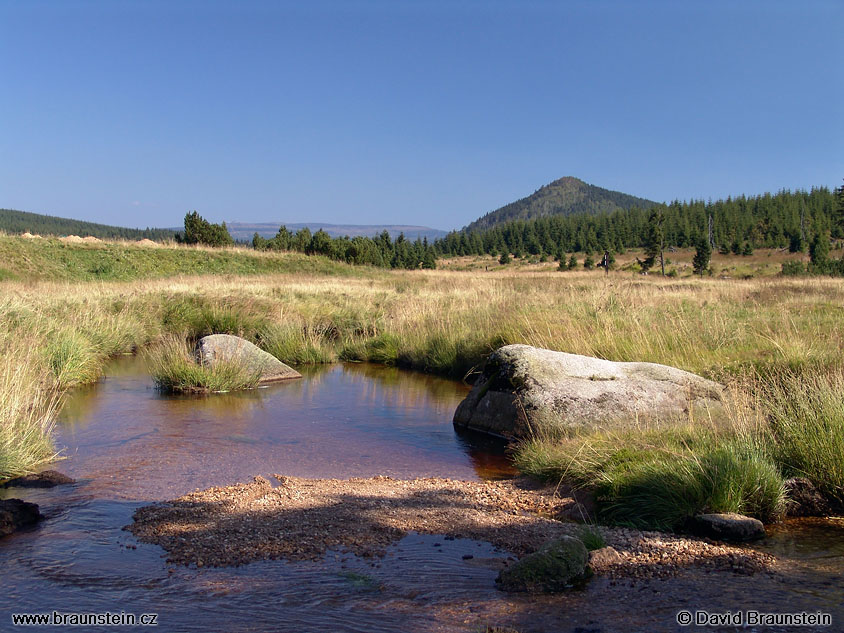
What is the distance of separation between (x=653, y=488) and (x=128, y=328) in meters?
12.7

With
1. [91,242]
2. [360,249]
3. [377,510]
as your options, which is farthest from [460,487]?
[360,249]

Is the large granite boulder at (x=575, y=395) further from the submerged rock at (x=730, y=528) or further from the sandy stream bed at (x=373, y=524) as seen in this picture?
the submerged rock at (x=730, y=528)

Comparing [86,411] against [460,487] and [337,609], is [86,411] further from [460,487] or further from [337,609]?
[337,609]

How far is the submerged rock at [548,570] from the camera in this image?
387 cm

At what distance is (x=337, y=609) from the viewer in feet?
12.0

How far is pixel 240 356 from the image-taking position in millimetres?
11211

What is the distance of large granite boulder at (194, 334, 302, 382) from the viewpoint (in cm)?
1101

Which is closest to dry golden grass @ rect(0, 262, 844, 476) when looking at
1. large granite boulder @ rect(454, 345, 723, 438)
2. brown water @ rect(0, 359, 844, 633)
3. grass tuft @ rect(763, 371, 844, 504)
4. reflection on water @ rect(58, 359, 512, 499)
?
reflection on water @ rect(58, 359, 512, 499)

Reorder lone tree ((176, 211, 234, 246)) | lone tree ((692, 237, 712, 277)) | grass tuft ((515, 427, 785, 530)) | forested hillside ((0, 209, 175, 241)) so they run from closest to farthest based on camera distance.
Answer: grass tuft ((515, 427, 785, 530)), lone tree ((176, 211, 234, 246)), lone tree ((692, 237, 712, 277)), forested hillside ((0, 209, 175, 241))

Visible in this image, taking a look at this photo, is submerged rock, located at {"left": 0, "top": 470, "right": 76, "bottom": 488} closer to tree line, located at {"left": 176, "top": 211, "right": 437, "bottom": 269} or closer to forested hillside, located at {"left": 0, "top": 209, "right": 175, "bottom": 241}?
tree line, located at {"left": 176, "top": 211, "right": 437, "bottom": 269}

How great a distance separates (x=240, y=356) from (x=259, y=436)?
3.42 metres

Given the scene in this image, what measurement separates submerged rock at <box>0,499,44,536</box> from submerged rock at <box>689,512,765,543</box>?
4.96 metres

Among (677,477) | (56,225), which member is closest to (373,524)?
(677,477)

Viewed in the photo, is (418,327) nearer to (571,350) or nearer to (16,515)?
(571,350)
